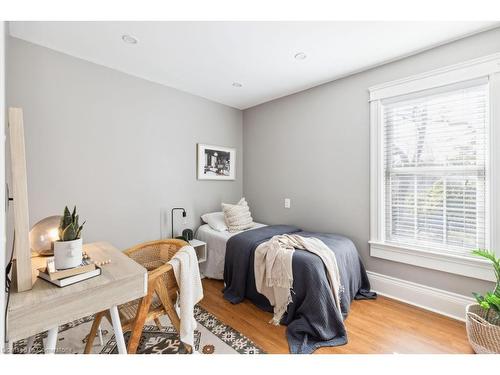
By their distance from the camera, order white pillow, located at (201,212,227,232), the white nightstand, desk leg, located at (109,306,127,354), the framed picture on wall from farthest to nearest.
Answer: the framed picture on wall
white pillow, located at (201,212,227,232)
the white nightstand
desk leg, located at (109,306,127,354)

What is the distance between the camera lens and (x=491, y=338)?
153 centimetres

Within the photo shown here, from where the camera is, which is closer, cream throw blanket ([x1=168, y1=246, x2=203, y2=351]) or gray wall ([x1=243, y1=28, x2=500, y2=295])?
cream throw blanket ([x1=168, y1=246, x2=203, y2=351])

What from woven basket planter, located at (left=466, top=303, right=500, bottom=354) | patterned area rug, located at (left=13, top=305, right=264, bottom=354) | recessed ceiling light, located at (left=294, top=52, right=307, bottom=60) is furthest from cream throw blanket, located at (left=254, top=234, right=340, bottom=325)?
recessed ceiling light, located at (left=294, top=52, right=307, bottom=60)

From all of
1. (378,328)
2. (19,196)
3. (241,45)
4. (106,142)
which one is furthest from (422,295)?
(106,142)

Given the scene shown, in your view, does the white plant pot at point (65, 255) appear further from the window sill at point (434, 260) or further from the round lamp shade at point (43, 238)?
the window sill at point (434, 260)

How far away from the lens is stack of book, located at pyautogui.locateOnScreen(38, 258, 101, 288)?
104 centimetres

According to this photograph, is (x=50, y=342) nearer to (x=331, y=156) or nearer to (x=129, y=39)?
(x=129, y=39)

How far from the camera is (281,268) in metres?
2.02

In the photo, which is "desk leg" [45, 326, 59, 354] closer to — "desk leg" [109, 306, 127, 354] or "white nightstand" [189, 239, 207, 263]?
"desk leg" [109, 306, 127, 354]

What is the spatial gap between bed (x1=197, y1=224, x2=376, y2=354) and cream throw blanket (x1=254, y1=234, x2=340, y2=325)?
0.05m

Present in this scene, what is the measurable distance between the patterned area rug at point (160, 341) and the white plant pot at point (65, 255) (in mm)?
950

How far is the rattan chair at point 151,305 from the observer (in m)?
1.35

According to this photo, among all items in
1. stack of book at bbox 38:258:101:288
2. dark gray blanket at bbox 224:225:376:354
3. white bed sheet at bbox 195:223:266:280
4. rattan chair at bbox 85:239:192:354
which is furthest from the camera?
white bed sheet at bbox 195:223:266:280

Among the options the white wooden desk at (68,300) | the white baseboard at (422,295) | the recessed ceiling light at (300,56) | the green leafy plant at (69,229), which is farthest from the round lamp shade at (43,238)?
the white baseboard at (422,295)
